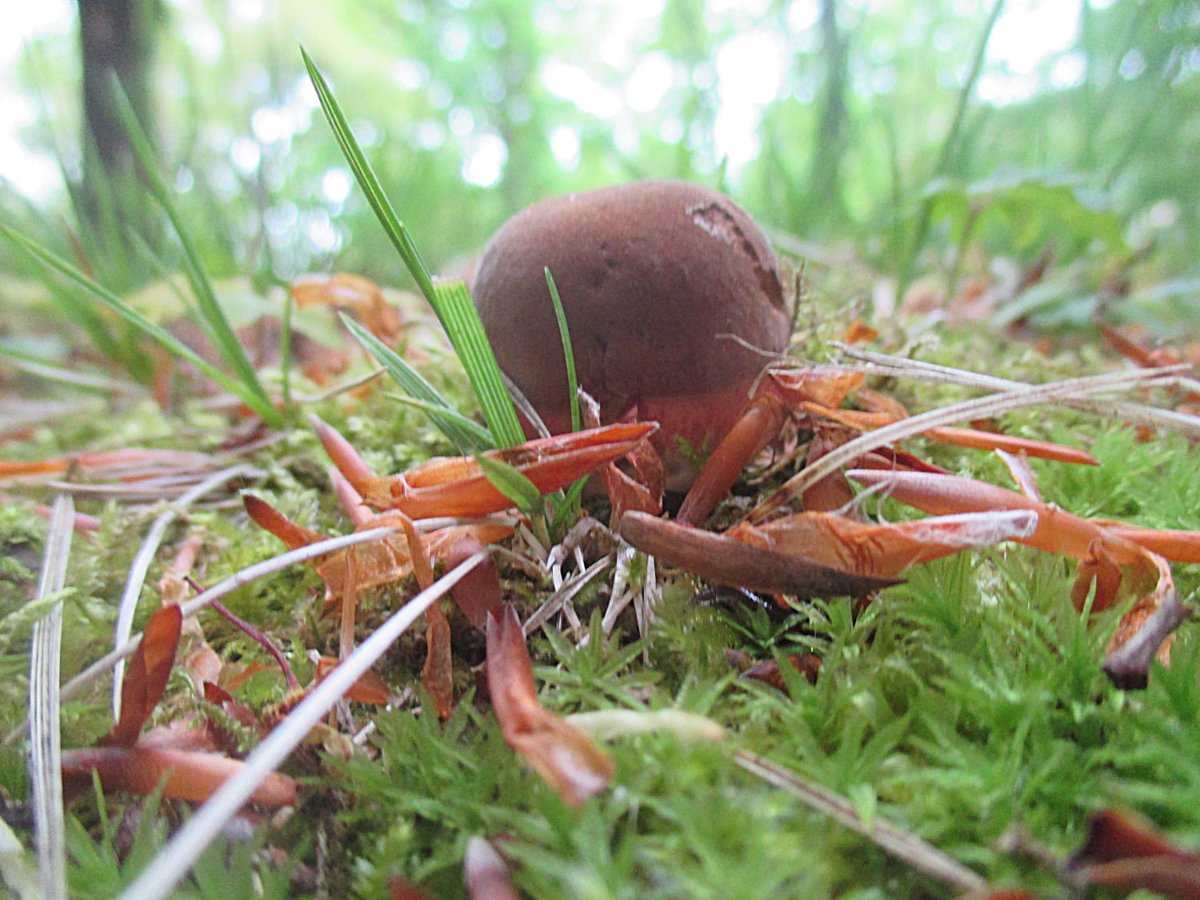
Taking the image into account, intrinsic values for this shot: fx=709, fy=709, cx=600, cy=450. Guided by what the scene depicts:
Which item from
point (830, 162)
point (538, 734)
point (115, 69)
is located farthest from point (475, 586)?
point (115, 69)

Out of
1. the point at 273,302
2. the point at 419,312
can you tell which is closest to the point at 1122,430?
the point at 419,312

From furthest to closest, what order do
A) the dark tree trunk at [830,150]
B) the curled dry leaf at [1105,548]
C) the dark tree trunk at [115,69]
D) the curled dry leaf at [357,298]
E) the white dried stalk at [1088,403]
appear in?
the dark tree trunk at [115,69] < the dark tree trunk at [830,150] < the curled dry leaf at [357,298] < the white dried stalk at [1088,403] < the curled dry leaf at [1105,548]

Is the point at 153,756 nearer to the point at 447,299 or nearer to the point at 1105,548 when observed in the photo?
the point at 447,299

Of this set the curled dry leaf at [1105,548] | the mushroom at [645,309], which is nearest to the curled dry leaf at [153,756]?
the mushroom at [645,309]

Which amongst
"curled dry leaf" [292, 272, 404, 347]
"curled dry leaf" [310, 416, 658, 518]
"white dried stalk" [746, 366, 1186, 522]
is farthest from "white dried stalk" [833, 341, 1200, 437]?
"curled dry leaf" [292, 272, 404, 347]

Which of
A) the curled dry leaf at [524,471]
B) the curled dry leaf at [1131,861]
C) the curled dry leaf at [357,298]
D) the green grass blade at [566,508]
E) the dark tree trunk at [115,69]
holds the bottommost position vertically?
the curled dry leaf at [1131,861]

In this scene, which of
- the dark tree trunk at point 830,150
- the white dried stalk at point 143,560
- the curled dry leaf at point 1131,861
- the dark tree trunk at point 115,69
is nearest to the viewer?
the curled dry leaf at point 1131,861

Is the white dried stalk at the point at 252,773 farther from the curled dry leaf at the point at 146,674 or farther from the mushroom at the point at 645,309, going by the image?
the mushroom at the point at 645,309
